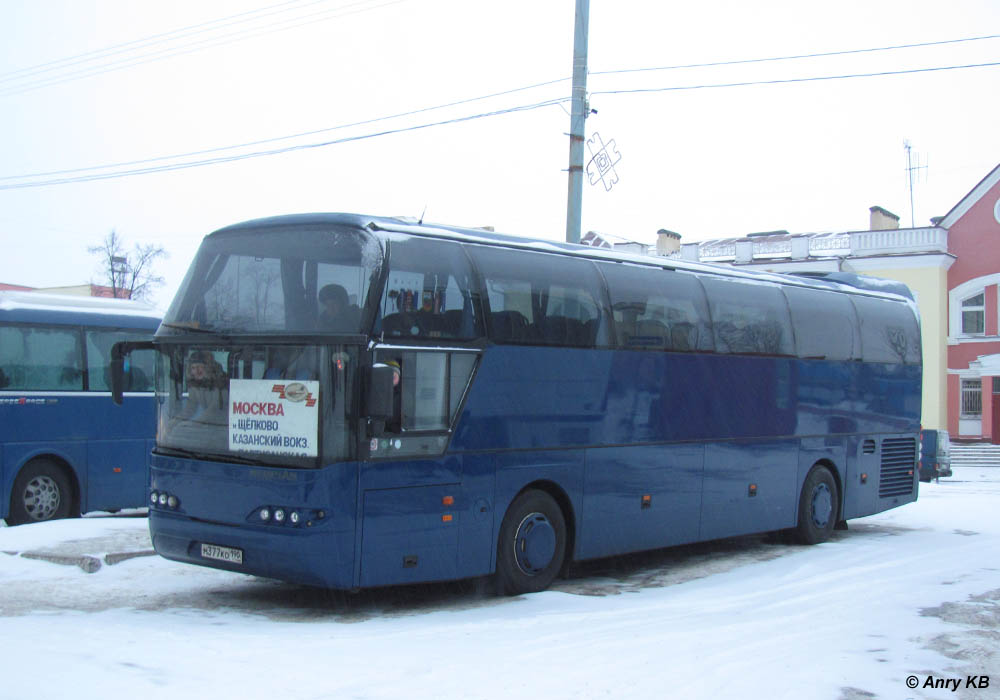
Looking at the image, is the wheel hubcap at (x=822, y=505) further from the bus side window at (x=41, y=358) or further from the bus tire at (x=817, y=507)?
the bus side window at (x=41, y=358)

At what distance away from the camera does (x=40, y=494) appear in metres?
14.6

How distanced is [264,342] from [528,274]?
270cm

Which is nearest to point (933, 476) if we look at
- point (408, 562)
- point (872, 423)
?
point (872, 423)

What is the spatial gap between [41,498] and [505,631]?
350 inches

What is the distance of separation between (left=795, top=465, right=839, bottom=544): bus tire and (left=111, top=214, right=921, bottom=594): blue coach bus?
A: 77.0 inches

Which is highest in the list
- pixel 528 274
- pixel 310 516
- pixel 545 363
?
pixel 528 274

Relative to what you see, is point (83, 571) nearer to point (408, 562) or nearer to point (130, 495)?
point (408, 562)

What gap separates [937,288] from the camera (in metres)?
42.7

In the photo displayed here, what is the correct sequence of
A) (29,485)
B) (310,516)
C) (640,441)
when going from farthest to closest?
(29,485) < (640,441) < (310,516)

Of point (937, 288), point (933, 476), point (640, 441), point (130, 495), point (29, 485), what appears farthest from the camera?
point (937, 288)

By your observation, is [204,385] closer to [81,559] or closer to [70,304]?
[81,559]

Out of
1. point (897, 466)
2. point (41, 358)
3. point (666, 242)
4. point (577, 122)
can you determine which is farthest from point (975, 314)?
point (41, 358)

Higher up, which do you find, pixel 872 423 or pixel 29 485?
pixel 872 423

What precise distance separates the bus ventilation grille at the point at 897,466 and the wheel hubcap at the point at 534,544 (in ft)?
25.7
